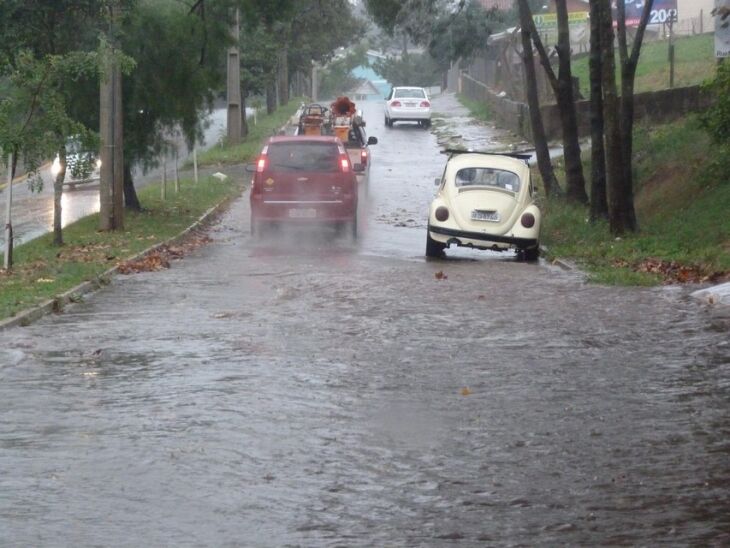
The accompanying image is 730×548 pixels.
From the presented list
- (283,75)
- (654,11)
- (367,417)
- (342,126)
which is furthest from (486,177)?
(654,11)

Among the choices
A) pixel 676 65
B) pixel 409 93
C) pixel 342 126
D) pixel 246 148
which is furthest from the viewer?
pixel 409 93

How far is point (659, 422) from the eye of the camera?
9.16 meters

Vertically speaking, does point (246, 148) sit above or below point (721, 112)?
below

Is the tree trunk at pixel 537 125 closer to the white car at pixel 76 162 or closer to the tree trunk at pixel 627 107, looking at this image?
the tree trunk at pixel 627 107

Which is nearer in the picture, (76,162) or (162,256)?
(76,162)

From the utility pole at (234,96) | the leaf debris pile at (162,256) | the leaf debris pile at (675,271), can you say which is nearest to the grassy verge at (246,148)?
the utility pole at (234,96)

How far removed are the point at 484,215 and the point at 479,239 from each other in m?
0.37

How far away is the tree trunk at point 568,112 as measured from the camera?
2497 cm

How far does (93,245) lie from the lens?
2064 cm

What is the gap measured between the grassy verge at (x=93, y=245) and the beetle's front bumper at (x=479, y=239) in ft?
15.0

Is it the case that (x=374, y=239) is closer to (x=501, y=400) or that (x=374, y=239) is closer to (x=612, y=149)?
(x=612, y=149)

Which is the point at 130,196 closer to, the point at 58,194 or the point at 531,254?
the point at 58,194

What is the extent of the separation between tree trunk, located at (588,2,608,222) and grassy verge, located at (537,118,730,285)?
1.35 feet

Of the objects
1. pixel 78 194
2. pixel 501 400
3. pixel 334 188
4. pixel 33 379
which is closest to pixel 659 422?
pixel 501 400
